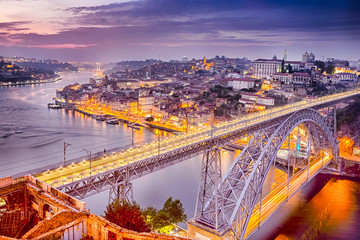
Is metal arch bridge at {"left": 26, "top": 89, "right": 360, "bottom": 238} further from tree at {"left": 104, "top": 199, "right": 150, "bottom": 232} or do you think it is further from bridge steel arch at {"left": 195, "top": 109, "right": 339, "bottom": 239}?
tree at {"left": 104, "top": 199, "right": 150, "bottom": 232}

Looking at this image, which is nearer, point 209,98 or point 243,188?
point 243,188

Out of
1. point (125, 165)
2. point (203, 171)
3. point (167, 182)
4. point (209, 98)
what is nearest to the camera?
point (125, 165)

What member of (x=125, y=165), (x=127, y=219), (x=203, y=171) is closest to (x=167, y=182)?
(x=203, y=171)

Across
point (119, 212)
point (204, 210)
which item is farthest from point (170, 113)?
point (119, 212)

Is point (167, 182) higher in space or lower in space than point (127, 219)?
lower

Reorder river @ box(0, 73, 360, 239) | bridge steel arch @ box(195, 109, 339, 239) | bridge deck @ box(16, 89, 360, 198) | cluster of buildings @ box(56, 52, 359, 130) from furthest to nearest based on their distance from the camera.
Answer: cluster of buildings @ box(56, 52, 359, 130) → river @ box(0, 73, 360, 239) → bridge steel arch @ box(195, 109, 339, 239) → bridge deck @ box(16, 89, 360, 198)

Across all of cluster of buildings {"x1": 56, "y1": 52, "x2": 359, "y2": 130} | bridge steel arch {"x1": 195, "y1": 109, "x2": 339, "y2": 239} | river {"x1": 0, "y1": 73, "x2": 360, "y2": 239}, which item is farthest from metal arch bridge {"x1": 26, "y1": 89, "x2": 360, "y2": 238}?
cluster of buildings {"x1": 56, "y1": 52, "x2": 359, "y2": 130}

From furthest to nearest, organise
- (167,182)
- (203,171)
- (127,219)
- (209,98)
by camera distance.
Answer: (209,98), (167,182), (203,171), (127,219)

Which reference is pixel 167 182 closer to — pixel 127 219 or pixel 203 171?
pixel 203 171
